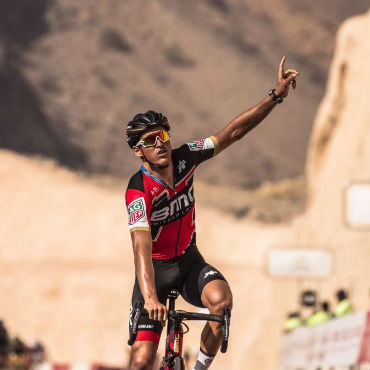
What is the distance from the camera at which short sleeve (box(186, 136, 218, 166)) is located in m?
7.98

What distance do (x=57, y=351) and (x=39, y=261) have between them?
1554 cm

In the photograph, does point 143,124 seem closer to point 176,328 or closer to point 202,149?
point 202,149

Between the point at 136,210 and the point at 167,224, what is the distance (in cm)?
A: 38

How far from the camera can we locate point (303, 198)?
92.6 meters

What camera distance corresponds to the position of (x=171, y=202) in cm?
779

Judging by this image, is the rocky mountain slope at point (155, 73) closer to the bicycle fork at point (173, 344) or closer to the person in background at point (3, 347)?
the person in background at point (3, 347)

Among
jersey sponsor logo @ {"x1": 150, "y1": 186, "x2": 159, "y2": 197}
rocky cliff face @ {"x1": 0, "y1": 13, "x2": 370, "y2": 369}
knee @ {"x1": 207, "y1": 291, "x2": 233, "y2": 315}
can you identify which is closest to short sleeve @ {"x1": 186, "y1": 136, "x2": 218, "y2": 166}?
jersey sponsor logo @ {"x1": 150, "y1": 186, "x2": 159, "y2": 197}

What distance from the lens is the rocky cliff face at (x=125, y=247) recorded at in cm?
3959

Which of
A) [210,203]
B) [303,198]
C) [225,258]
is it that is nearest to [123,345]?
[225,258]

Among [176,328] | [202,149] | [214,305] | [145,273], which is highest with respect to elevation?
[202,149]

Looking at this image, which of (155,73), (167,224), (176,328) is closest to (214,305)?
(176,328)

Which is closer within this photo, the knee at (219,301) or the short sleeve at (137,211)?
the knee at (219,301)

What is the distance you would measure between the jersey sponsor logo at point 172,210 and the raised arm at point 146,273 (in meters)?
0.34

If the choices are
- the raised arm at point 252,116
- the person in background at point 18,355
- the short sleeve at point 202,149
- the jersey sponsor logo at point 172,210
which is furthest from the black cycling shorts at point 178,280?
the person in background at point 18,355
